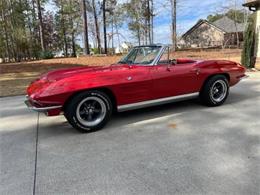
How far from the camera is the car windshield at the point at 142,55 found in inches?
196

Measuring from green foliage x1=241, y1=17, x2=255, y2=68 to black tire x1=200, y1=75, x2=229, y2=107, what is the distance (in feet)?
20.1

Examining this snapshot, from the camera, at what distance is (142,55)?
5156 millimetres

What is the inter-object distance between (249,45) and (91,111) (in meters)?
8.74

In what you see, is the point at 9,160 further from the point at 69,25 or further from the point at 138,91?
the point at 69,25

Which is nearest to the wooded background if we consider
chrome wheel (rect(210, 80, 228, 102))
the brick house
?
the brick house

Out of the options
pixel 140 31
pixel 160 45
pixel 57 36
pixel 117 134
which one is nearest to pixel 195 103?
pixel 160 45

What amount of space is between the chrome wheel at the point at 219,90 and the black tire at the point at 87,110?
89.8 inches

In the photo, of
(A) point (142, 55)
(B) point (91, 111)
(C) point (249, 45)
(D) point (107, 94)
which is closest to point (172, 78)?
(A) point (142, 55)

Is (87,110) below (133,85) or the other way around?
below

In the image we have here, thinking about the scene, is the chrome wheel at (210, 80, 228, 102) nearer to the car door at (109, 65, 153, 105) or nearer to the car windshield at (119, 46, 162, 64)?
the car windshield at (119, 46, 162, 64)

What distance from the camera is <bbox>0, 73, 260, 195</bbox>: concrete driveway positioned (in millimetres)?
2688

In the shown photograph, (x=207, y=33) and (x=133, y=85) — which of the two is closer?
(x=133, y=85)

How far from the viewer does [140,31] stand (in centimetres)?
3888

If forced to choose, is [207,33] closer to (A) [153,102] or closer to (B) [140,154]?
(A) [153,102]
